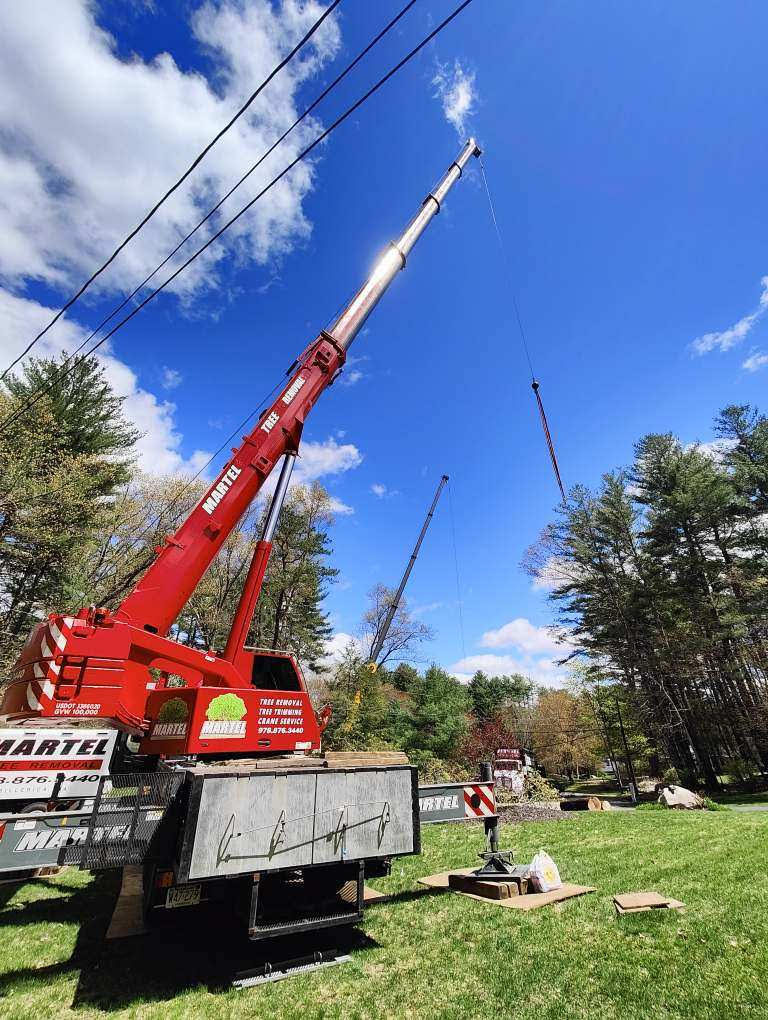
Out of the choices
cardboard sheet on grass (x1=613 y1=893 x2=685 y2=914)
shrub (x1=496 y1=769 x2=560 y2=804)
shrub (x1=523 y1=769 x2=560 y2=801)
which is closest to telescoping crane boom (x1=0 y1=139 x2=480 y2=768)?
cardboard sheet on grass (x1=613 y1=893 x2=685 y2=914)

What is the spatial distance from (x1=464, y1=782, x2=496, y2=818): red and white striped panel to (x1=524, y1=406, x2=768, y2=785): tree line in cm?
1942

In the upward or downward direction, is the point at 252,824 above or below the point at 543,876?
above

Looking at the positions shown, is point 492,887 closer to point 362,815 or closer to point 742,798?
point 362,815

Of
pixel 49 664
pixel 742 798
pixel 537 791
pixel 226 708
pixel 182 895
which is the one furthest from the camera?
pixel 742 798

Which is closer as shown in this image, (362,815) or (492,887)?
(362,815)

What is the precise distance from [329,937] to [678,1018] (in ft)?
10.4

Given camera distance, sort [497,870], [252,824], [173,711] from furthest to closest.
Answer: [173,711] → [497,870] → [252,824]

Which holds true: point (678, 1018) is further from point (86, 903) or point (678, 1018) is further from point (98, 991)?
point (86, 903)

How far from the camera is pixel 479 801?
18.5 feet

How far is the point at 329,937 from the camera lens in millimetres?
4586

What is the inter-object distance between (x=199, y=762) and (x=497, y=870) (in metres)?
3.70

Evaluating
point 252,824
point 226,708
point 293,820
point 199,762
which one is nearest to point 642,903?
point 293,820

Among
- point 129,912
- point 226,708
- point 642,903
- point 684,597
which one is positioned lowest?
point 129,912

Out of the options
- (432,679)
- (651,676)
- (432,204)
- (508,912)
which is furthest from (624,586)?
(508,912)
